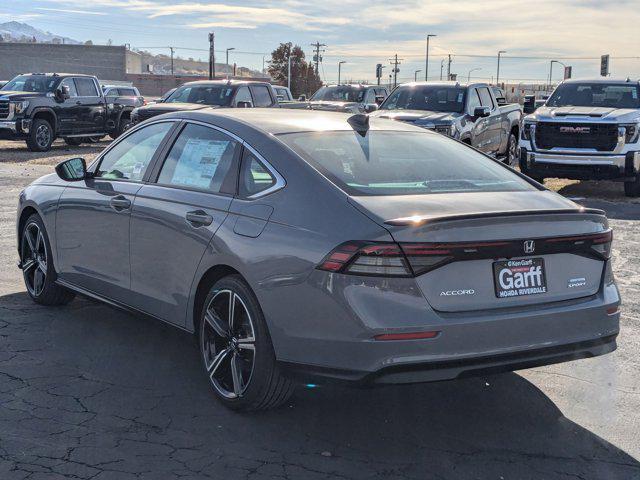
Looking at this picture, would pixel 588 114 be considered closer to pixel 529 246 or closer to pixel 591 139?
pixel 591 139

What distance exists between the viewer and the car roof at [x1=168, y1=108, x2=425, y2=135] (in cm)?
479

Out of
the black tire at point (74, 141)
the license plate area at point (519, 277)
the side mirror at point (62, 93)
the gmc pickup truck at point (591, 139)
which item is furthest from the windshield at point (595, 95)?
the black tire at point (74, 141)

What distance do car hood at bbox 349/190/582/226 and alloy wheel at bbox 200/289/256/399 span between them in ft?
2.93

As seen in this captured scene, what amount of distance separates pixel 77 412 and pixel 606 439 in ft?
9.08

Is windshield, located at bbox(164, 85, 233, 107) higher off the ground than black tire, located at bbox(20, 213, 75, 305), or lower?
higher

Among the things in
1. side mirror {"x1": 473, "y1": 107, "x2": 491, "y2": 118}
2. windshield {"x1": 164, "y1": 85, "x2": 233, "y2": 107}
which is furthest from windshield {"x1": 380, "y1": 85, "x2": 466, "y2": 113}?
windshield {"x1": 164, "y1": 85, "x2": 233, "y2": 107}

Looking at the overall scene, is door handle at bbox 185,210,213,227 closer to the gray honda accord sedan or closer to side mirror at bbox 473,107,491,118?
the gray honda accord sedan

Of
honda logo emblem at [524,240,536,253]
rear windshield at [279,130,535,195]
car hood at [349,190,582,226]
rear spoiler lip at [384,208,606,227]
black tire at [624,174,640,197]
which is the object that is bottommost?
black tire at [624,174,640,197]

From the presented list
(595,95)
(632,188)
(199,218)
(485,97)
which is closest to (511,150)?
(485,97)

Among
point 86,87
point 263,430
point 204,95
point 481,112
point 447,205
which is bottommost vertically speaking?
point 263,430

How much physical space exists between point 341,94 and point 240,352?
2326 centimetres

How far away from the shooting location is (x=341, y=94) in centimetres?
2698

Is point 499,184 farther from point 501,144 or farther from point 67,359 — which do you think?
point 501,144

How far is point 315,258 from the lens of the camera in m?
3.85
